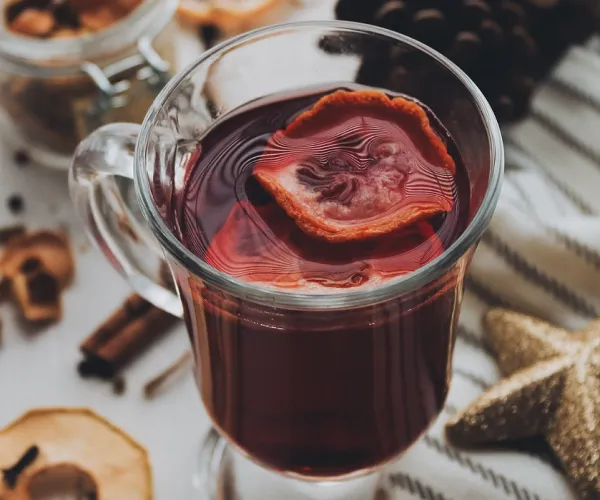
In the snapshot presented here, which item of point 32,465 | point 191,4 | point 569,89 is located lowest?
point 32,465

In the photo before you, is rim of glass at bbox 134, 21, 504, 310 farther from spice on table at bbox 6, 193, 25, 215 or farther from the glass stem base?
spice on table at bbox 6, 193, 25, 215

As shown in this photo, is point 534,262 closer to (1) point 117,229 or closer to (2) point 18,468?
(1) point 117,229

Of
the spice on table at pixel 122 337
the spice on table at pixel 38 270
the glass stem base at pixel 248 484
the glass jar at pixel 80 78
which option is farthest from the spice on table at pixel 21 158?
the glass stem base at pixel 248 484

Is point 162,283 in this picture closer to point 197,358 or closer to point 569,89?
point 197,358

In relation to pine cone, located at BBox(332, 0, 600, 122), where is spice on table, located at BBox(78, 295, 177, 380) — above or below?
below

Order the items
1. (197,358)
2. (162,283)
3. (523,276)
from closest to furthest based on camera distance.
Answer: (197,358)
(162,283)
(523,276)

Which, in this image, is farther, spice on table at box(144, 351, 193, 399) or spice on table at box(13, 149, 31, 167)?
spice on table at box(13, 149, 31, 167)

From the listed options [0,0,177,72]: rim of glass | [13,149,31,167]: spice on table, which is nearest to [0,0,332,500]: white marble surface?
[13,149,31,167]: spice on table

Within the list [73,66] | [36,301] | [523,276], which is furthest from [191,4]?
[523,276]

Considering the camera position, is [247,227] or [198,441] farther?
[198,441]
